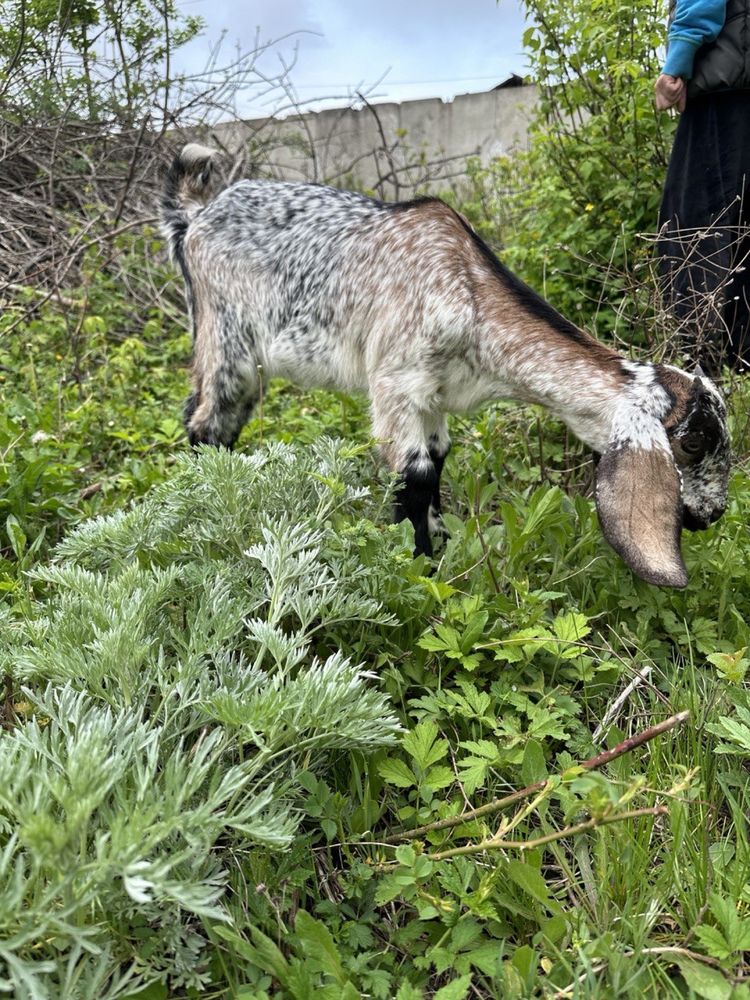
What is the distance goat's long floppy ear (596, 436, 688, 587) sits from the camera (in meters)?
2.30

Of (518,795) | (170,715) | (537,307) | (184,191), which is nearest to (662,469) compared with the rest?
(537,307)

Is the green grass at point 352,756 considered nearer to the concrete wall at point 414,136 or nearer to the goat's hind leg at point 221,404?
the goat's hind leg at point 221,404

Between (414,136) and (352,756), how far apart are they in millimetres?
9592

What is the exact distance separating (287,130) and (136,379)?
16.8 ft

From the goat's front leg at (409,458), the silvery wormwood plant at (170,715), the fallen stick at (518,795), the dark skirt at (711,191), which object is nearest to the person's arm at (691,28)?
the dark skirt at (711,191)

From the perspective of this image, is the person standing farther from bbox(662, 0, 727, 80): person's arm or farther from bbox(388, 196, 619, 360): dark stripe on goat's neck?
bbox(388, 196, 619, 360): dark stripe on goat's neck

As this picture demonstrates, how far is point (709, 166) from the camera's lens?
372cm

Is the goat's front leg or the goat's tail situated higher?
the goat's tail

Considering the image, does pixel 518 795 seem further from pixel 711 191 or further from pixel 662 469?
pixel 711 191

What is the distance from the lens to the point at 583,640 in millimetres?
2473

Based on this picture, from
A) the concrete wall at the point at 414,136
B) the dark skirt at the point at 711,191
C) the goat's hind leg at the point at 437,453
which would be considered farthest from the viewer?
the concrete wall at the point at 414,136

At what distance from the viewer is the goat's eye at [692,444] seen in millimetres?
2594

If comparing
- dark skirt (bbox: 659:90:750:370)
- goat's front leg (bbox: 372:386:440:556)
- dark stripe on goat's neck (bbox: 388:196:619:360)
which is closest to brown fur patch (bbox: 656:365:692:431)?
dark stripe on goat's neck (bbox: 388:196:619:360)

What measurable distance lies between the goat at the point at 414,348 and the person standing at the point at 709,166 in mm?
695
